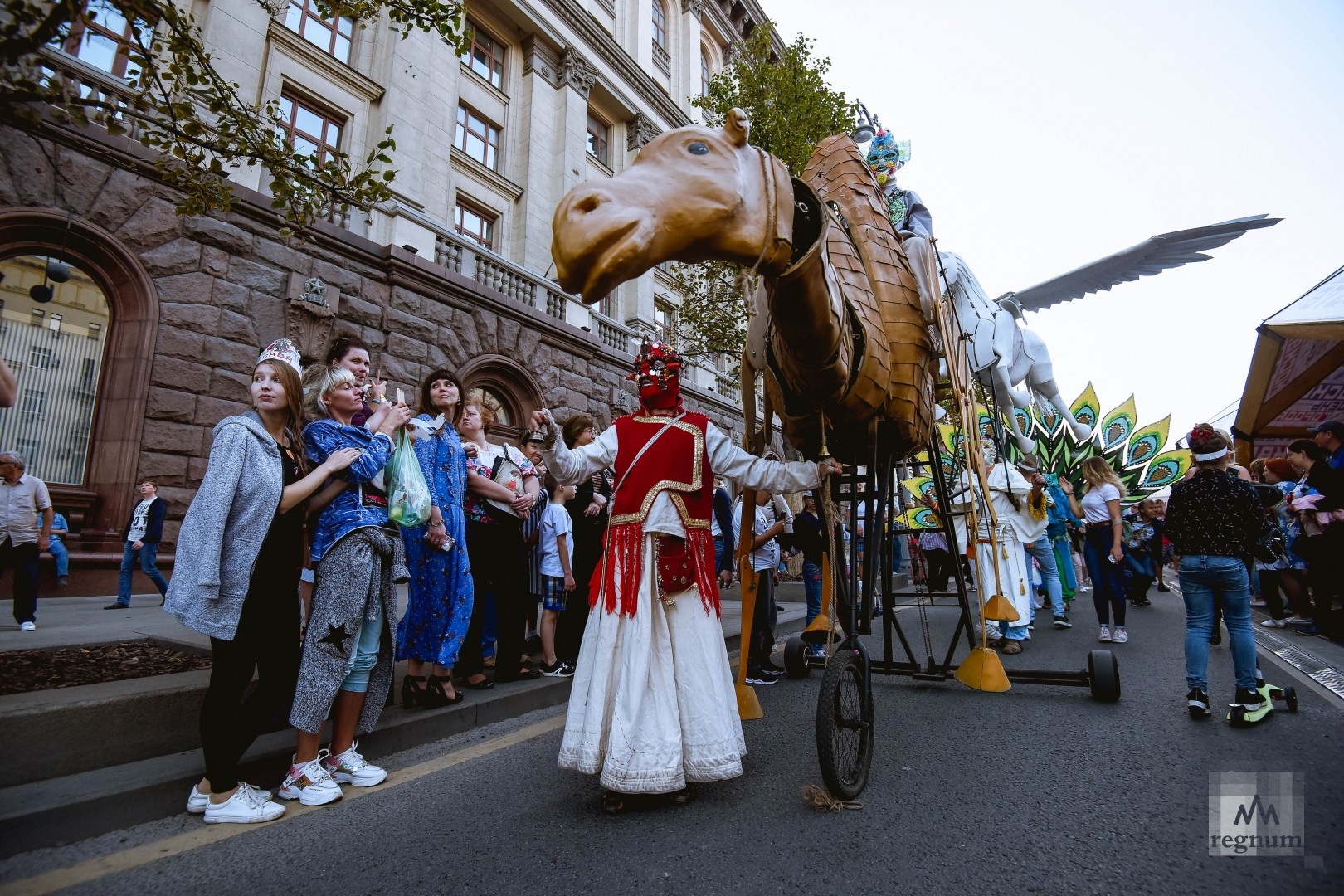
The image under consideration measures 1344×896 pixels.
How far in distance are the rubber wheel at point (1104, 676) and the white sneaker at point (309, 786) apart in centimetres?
421

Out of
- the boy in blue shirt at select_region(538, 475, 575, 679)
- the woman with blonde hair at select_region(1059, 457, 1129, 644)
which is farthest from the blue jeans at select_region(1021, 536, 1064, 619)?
the boy in blue shirt at select_region(538, 475, 575, 679)

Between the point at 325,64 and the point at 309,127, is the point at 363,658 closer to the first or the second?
the point at 309,127

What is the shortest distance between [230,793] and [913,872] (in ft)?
8.29

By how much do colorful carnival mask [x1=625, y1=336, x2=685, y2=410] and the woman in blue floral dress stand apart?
1393 mm

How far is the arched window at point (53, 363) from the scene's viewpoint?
780 centimetres

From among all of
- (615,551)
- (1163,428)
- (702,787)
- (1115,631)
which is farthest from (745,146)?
(1163,428)

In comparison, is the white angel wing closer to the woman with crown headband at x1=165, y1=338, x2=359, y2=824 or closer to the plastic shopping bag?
the plastic shopping bag

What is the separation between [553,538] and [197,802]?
8.87 ft

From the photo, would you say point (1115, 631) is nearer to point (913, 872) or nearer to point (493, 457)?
point (913, 872)

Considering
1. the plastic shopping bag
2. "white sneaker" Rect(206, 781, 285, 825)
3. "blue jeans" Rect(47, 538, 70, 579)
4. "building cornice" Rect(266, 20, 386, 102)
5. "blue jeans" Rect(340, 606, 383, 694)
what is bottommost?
"white sneaker" Rect(206, 781, 285, 825)

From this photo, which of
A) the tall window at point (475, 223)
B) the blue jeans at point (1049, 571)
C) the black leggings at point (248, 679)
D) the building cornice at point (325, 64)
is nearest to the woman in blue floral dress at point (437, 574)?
the black leggings at point (248, 679)

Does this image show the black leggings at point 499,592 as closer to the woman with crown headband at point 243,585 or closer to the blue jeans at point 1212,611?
the woman with crown headband at point 243,585

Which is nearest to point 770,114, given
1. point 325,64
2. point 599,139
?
point 599,139

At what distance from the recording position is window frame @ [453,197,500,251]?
1499cm
